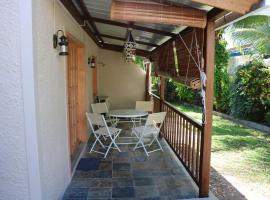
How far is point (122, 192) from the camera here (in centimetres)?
346

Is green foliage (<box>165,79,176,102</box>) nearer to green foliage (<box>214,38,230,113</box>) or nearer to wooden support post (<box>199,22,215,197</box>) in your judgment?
green foliage (<box>214,38,230,113</box>)

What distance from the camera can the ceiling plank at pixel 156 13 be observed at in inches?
107

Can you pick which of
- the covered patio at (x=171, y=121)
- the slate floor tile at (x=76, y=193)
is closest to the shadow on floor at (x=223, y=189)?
the covered patio at (x=171, y=121)

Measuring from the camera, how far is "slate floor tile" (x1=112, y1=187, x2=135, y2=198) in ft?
11.1

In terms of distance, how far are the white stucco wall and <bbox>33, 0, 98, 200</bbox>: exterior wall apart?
16 centimetres

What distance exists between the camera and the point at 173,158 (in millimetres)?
4805

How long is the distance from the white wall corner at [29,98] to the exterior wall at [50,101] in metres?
0.08

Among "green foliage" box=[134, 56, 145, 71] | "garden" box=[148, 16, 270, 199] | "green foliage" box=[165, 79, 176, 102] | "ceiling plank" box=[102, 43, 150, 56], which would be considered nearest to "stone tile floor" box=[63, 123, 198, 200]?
"garden" box=[148, 16, 270, 199]

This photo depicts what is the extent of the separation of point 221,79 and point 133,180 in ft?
24.2

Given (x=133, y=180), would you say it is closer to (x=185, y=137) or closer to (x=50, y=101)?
(x=185, y=137)

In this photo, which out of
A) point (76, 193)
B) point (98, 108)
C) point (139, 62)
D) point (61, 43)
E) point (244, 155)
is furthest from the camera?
point (139, 62)

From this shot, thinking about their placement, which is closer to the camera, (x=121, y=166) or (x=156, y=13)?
(x=156, y=13)

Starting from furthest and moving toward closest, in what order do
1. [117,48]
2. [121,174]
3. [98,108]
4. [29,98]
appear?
[117,48] < [98,108] < [121,174] < [29,98]

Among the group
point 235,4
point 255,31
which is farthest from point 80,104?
point 255,31
